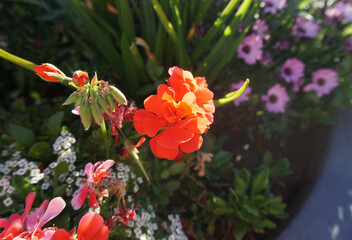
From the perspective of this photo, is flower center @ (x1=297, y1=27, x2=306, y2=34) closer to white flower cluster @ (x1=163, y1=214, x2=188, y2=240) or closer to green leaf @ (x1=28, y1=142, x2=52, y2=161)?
white flower cluster @ (x1=163, y1=214, x2=188, y2=240)

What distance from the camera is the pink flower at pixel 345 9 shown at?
50.9 inches

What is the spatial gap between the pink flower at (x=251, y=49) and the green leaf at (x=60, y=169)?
2.48 feet

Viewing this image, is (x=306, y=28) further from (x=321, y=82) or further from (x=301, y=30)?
(x=321, y=82)

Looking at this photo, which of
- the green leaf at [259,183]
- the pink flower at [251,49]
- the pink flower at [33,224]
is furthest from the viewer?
the pink flower at [251,49]

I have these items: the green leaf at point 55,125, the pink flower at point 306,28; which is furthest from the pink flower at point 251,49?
the green leaf at point 55,125

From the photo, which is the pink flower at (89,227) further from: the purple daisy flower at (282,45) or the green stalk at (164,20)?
the purple daisy flower at (282,45)

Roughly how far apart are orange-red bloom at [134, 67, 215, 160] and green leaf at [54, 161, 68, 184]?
1.00 feet

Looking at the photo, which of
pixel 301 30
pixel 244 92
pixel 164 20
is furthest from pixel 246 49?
pixel 164 20

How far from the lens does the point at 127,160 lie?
2.90 feet

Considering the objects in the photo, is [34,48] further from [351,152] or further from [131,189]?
[351,152]

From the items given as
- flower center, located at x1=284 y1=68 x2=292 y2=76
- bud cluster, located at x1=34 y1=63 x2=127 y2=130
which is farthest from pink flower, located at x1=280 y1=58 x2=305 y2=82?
bud cluster, located at x1=34 y1=63 x2=127 y2=130

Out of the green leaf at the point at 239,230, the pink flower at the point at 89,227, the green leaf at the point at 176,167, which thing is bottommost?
the green leaf at the point at 239,230

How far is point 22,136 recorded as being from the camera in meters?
0.87

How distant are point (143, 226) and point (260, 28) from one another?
2.94 ft
